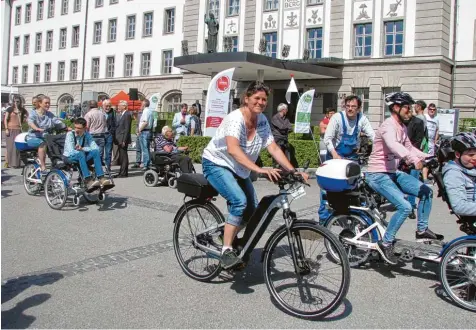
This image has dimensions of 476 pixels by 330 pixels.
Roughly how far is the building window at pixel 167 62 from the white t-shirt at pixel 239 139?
38783mm

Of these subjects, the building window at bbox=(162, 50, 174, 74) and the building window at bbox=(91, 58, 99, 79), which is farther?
the building window at bbox=(91, 58, 99, 79)

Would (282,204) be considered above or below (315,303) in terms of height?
above

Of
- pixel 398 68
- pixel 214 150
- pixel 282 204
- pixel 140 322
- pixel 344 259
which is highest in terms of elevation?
pixel 398 68

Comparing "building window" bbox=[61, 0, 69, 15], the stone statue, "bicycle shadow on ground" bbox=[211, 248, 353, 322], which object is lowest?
"bicycle shadow on ground" bbox=[211, 248, 353, 322]

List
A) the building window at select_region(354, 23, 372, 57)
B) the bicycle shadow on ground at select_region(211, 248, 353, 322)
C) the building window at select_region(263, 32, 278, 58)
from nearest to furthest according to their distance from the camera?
the bicycle shadow on ground at select_region(211, 248, 353, 322) < the building window at select_region(354, 23, 372, 57) < the building window at select_region(263, 32, 278, 58)

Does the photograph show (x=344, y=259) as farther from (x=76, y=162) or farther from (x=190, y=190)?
(x=76, y=162)

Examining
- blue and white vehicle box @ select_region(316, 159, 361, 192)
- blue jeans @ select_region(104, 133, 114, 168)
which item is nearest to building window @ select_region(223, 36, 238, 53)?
blue jeans @ select_region(104, 133, 114, 168)

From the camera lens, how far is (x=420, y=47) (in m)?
28.1

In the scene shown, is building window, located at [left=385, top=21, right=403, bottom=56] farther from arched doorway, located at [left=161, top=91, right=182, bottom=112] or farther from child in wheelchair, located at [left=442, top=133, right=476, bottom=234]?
child in wheelchair, located at [left=442, top=133, right=476, bottom=234]

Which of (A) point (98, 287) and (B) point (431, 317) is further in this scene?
(A) point (98, 287)

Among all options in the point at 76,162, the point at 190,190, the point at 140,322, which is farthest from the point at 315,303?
the point at 76,162

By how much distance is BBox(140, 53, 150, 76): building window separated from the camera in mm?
43750

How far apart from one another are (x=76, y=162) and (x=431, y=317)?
626cm

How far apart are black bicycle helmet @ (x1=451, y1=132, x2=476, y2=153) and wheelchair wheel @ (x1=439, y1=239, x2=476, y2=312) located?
829mm
